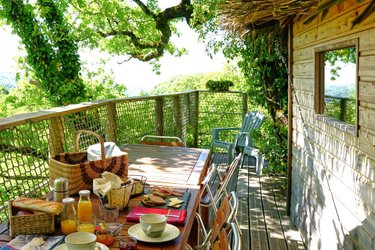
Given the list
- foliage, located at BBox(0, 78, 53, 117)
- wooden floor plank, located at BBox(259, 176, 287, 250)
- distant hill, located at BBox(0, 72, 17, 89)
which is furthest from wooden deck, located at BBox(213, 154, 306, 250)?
distant hill, located at BBox(0, 72, 17, 89)

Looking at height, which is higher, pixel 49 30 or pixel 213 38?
pixel 49 30

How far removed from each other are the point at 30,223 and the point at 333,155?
2112 millimetres

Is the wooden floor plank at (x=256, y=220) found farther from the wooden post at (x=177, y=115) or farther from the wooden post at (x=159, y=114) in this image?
the wooden post at (x=177, y=115)

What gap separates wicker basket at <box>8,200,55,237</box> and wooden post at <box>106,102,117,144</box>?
2.32m

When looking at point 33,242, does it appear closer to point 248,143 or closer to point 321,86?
point 321,86

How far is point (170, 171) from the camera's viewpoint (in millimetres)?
2637

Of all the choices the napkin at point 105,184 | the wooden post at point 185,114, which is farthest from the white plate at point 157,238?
the wooden post at point 185,114

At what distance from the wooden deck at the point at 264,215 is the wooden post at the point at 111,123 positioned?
63.3 inches

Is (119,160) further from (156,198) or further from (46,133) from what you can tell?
(46,133)

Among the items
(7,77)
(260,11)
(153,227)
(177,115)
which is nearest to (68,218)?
(153,227)

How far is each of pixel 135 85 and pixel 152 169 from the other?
39.1ft

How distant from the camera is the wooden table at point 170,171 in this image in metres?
1.51

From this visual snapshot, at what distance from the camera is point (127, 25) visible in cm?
1140

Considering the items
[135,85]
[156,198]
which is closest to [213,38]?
[156,198]
